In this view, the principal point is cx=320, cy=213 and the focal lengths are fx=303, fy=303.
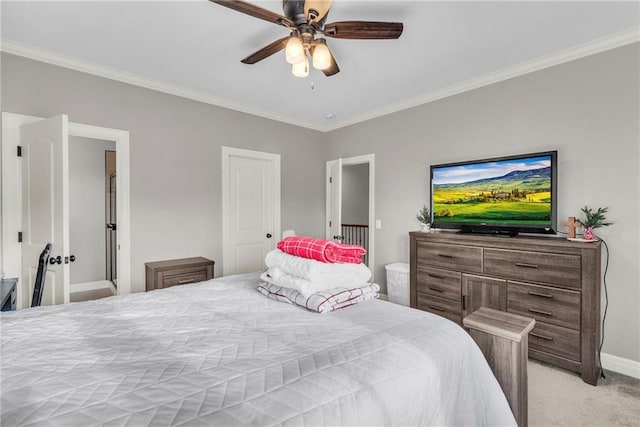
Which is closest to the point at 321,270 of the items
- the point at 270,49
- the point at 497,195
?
the point at 270,49

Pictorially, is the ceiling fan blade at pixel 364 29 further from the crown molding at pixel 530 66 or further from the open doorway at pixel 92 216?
the open doorway at pixel 92 216

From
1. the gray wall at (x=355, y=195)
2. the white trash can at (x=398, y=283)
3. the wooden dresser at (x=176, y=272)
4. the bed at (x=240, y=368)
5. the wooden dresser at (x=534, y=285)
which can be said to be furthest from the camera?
the gray wall at (x=355, y=195)

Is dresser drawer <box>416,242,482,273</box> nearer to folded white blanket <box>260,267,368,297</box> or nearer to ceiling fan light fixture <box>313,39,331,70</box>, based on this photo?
folded white blanket <box>260,267,368,297</box>

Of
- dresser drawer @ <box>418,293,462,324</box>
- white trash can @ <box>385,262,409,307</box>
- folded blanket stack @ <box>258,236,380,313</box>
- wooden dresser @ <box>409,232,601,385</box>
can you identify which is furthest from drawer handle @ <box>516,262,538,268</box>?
folded blanket stack @ <box>258,236,380,313</box>

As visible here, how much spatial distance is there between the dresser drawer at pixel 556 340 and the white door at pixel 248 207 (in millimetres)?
3141

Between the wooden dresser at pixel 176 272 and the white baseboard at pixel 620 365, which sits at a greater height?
the wooden dresser at pixel 176 272

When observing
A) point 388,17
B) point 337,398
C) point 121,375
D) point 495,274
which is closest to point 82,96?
point 388,17

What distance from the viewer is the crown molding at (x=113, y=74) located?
101 inches

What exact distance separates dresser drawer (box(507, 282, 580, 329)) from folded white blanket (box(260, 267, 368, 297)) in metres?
1.66

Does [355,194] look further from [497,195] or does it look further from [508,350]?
[508,350]

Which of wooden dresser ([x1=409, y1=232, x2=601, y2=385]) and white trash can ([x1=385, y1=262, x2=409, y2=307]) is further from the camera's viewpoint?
white trash can ([x1=385, y1=262, x2=409, y2=307])

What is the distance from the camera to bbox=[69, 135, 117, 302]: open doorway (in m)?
4.66

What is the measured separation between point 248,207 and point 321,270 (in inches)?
108

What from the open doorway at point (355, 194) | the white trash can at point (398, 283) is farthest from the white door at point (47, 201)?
the open doorway at point (355, 194)
